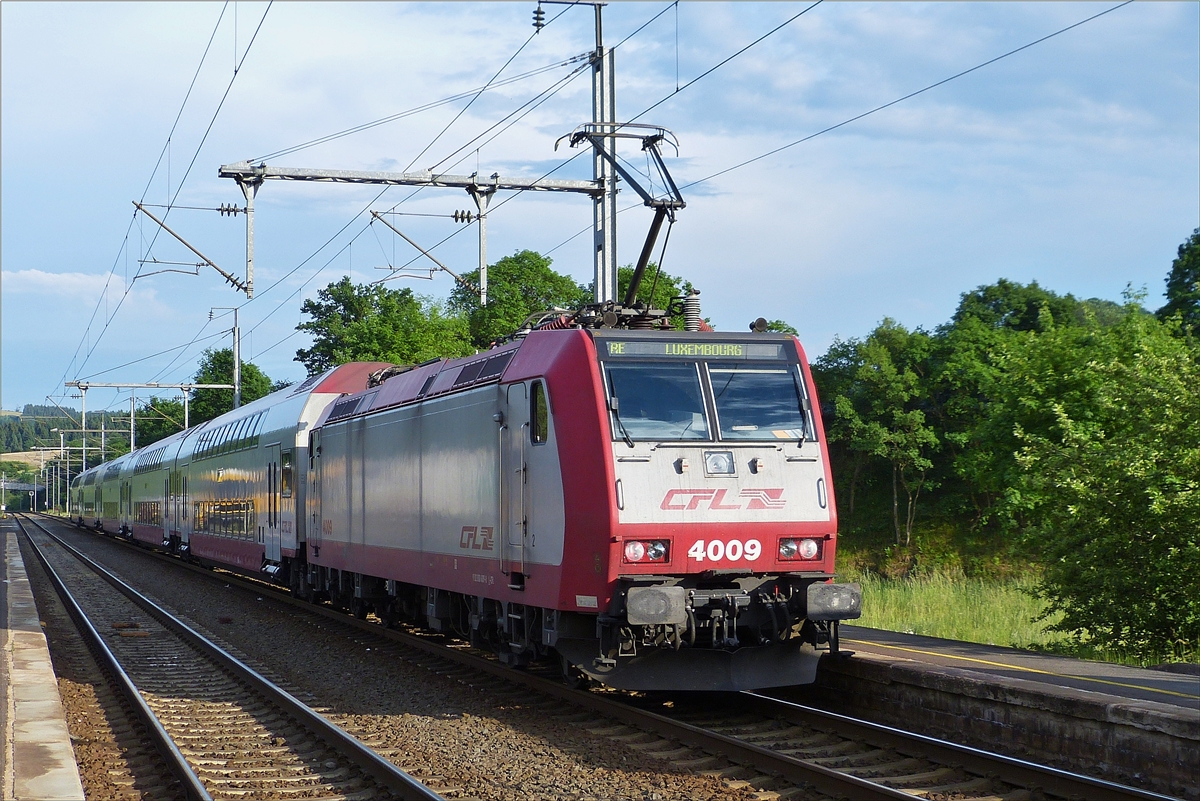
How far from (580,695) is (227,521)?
771 inches

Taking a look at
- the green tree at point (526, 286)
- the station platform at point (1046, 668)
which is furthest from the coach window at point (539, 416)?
the green tree at point (526, 286)

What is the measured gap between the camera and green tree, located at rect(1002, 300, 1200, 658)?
15.0 metres

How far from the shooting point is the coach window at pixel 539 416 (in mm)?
10578

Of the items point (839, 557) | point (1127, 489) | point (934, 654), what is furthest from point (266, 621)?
point (839, 557)

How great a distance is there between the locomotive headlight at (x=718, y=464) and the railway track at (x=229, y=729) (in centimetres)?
346

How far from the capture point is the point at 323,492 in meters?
19.4

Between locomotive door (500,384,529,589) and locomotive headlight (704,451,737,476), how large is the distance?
1731 millimetres

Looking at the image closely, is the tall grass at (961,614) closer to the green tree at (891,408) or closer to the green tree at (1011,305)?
the green tree at (891,408)

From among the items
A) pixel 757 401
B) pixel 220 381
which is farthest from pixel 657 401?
pixel 220 381

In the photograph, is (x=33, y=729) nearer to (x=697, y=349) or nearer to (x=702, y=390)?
(x=702, y=390)

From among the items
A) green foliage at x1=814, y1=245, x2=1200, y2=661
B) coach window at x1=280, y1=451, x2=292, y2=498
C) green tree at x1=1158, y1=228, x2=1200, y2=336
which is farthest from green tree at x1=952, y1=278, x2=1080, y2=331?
coach window at x1=280, y1=451, x2=292, y2=498

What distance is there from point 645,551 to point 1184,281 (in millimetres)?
49093

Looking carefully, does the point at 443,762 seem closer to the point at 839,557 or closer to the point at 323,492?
the point at 323,492

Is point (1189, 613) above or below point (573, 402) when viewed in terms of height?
below
